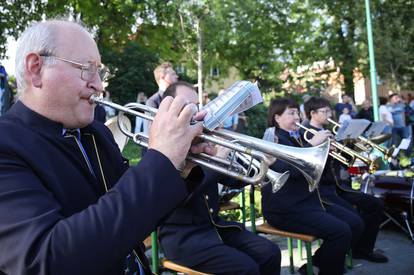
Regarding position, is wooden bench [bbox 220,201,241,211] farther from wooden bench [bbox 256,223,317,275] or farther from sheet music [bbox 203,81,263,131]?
sheet music [bbox 203,81,263,131]

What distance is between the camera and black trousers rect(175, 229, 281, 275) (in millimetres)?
→ 2713

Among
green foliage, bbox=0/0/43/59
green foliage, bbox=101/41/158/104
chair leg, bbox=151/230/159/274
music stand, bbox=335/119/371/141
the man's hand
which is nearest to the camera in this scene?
the man's hand

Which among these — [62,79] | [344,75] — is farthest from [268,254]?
[344,75]

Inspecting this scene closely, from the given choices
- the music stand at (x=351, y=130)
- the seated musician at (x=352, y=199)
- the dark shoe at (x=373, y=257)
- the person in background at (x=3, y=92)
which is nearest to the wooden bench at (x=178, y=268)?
the seated musician at (x=352, y=199)

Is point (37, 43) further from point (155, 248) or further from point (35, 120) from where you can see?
point (155, 248)

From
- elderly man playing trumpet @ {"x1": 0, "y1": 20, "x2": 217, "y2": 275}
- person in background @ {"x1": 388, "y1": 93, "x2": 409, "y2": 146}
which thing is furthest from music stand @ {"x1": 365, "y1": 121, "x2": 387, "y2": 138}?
person in background @ {"x1": 388, "y1": 93, "x2": 409, "y2": 146}

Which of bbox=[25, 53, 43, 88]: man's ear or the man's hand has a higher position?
bbox=[25, 53, 43, 88]: man's ear

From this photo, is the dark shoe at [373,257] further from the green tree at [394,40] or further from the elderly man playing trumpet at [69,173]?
the green tree at [394,40]

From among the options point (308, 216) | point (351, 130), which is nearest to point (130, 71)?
point (351, 130)

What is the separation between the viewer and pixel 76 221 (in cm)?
121

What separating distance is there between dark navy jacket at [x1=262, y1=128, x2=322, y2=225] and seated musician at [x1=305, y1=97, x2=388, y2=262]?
2.18 ft

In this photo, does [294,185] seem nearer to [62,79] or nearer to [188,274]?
[188,274]

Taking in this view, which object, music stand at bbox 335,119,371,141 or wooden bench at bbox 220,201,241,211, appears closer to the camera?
wooden bench at bbox 220,201,241,211

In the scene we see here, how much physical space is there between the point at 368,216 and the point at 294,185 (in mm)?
1423
